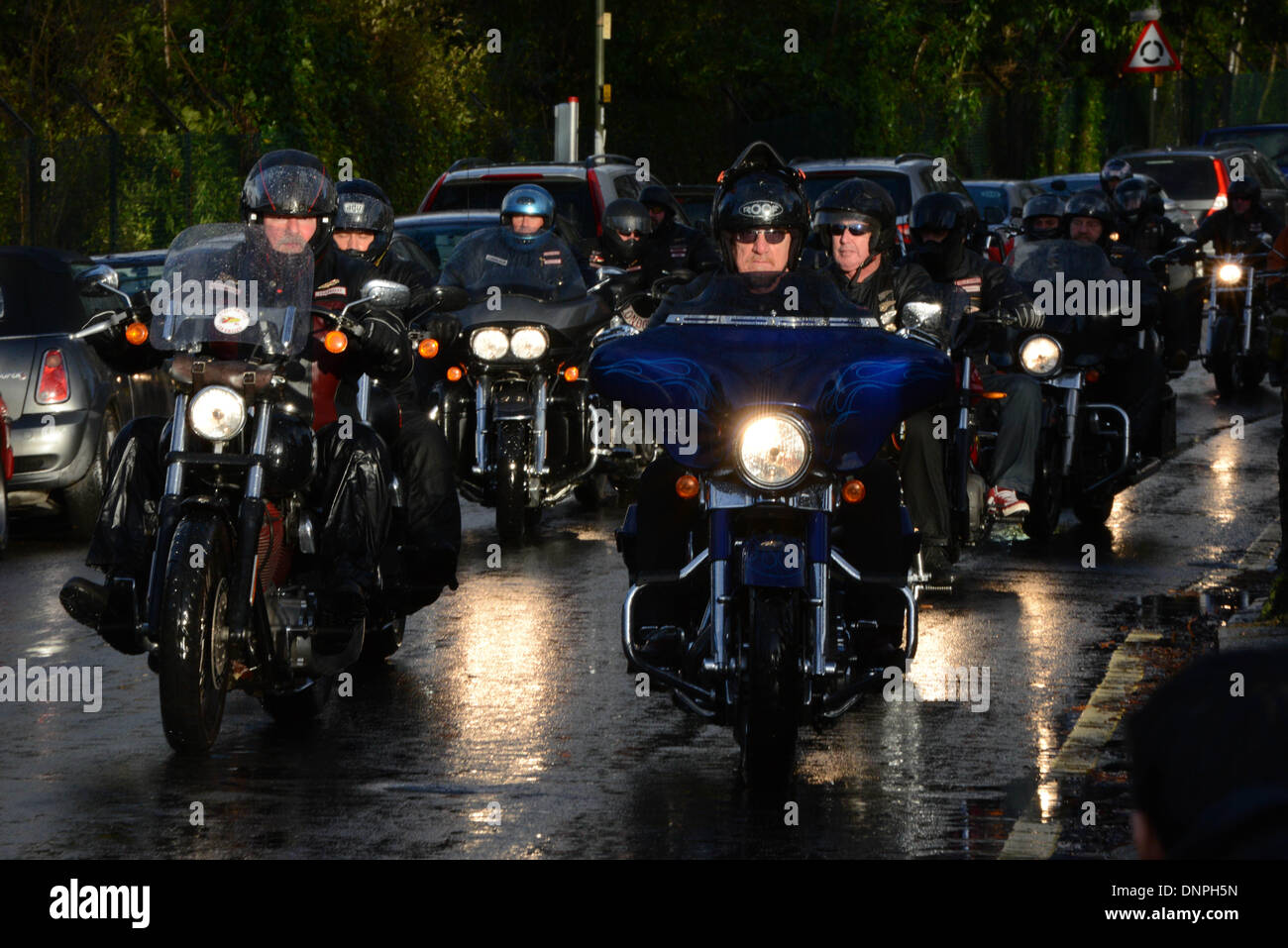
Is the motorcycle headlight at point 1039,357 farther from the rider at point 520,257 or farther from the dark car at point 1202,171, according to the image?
the dark car at point 1202,171

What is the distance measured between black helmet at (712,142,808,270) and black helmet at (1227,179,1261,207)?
15.0 m

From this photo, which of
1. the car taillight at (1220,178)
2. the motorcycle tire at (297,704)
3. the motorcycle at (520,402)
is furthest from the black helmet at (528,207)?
the car taillight at (1220,178)

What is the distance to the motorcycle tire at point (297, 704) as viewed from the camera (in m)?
7.83

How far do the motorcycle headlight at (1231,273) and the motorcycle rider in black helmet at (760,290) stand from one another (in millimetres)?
14085

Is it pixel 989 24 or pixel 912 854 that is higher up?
pixel 989 24

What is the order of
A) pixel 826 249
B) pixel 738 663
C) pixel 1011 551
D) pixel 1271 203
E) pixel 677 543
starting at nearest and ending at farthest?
1. pixel 738 663
2. pixel 677 543
3. pixel 826 249
4. pixel 1011 551
5. pixel 1271 203

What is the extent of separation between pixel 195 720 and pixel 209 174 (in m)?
21.2

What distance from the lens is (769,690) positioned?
639cm

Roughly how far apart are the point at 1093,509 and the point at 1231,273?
8456 mm

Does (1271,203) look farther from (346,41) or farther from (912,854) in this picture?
(912,854)

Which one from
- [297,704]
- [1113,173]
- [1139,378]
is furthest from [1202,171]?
[297,704]

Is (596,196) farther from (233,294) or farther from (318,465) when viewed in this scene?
(233,294)

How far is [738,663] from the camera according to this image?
21.7 feet
